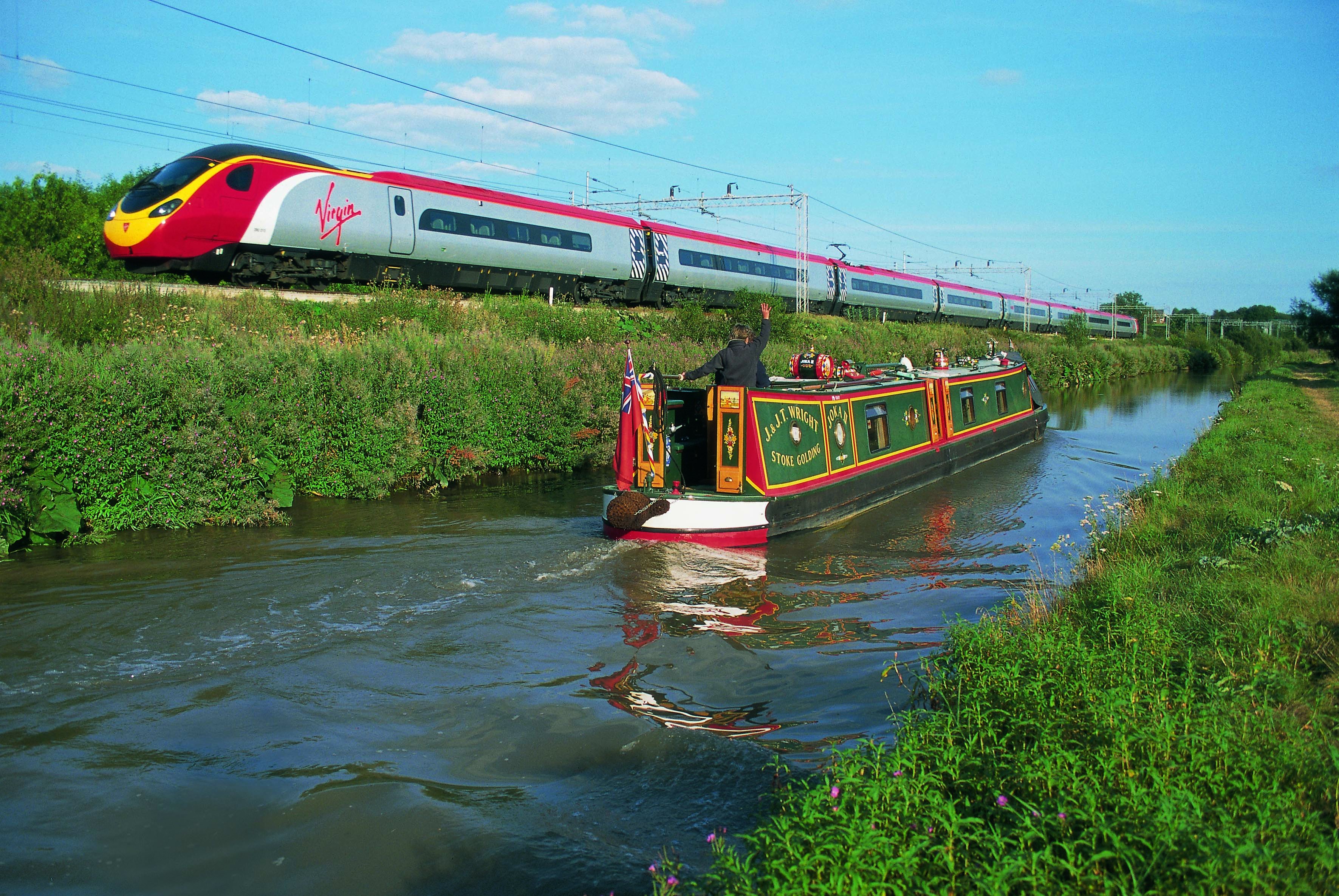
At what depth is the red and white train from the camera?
15492 millimetres

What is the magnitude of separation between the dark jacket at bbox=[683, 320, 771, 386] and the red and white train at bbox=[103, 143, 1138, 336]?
33.8 ft

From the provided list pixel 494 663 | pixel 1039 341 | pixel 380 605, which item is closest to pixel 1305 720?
pixel 494 663

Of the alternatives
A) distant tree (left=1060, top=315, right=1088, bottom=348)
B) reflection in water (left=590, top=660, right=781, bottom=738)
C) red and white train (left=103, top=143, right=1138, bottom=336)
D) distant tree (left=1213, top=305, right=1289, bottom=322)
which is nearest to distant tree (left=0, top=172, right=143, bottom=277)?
red and white train (left=103, top=143, right=1138, bottom=336)

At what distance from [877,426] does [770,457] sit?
3.57m

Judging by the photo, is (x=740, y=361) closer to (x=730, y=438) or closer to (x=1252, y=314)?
(x=730, y=438)

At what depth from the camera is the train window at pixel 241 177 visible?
15.6m

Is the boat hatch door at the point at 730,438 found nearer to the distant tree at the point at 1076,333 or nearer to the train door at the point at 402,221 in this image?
the train door at the point at 402,221

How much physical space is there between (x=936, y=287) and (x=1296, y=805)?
135 feet

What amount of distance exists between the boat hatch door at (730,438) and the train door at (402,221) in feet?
36.4

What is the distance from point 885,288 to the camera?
3766 cm

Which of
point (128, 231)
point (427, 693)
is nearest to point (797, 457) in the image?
point (427, 693)

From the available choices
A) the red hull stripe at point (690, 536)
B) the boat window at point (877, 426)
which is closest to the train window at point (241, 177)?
the red hull stripe at point (690, 536)

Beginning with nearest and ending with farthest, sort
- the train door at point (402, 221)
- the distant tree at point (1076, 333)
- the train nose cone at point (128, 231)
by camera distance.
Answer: the train nose cone at point (128, 231) → the train door at point (402, 221) → the distant tree at point (1076, 333)

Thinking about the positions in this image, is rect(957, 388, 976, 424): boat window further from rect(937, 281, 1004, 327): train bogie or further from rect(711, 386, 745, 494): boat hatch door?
rect(937, 281, 1004, 327): train bogie
